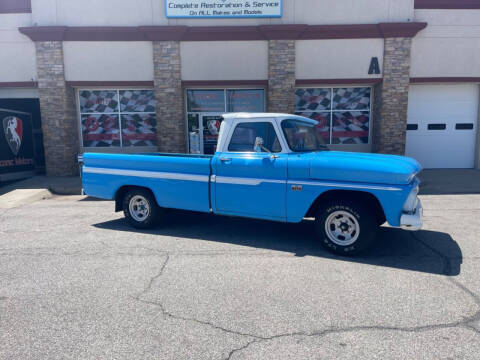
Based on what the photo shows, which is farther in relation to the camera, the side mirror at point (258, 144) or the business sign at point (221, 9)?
the business sign at point (221, 9)

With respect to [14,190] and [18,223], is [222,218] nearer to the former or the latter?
[18,223]

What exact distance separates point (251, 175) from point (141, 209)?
89.5 inches

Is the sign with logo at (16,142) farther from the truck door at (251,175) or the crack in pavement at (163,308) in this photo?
the crack in pavement at (163,308)

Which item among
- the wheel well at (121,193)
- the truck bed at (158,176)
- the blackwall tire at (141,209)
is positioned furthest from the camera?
the wheel well at (121,193)

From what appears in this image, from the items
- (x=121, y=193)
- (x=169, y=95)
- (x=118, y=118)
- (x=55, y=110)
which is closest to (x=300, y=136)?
(x=121, y=193)

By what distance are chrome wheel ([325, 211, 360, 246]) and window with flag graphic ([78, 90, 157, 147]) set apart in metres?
10.4

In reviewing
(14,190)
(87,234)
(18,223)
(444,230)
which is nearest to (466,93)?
(444,230)

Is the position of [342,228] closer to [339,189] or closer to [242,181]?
[339,189]

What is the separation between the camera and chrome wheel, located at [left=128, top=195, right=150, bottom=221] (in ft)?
19.4

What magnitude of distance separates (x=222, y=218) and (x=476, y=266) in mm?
4223

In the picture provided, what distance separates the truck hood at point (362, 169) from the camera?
424cm

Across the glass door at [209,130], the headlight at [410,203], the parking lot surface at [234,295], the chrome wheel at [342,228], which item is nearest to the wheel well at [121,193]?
the parking lot surface at [234,295]

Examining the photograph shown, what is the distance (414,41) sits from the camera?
40.7ft

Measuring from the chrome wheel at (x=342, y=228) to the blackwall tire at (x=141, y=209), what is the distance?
2999 millimetres
